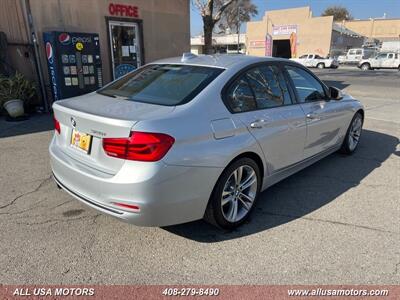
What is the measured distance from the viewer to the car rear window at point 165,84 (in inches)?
113

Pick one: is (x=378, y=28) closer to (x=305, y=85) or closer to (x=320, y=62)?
(x=320, y=62)

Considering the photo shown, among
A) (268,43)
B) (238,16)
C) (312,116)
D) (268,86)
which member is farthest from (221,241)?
(238,16)

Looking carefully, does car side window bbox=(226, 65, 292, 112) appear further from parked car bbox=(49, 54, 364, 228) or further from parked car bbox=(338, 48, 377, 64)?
parked car bbox=(338, 48, 377, 64)

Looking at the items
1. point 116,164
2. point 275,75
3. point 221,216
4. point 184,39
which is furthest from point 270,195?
point 184,39

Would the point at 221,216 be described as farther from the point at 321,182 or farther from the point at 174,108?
the point at 321,182

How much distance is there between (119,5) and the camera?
959cm

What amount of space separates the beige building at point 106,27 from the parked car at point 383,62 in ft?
99.2

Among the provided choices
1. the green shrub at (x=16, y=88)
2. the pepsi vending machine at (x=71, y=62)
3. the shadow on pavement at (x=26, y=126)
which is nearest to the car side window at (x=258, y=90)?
the shadow on pavement at (x=26, y=126)

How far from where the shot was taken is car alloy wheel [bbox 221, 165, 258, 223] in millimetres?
3018

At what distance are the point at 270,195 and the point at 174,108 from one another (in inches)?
73.3

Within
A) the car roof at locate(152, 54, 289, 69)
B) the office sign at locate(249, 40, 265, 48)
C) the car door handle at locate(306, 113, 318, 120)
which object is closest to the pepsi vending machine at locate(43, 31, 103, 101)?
the car roof at locate(152, 54, 289, 69)

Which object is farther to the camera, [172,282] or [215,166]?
[215,166]

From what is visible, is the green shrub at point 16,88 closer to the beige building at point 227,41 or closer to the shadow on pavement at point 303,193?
the shadow on pavement at point 303,193

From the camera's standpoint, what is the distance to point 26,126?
6.95m
